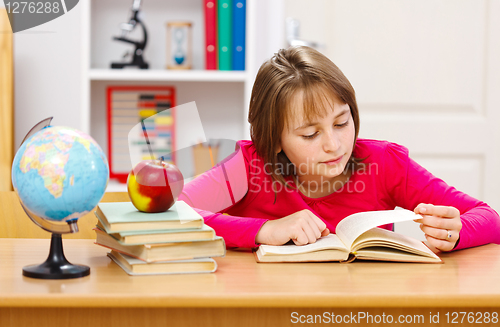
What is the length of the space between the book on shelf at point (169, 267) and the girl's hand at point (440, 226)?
0.40m

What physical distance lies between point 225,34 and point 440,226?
1.30 metres

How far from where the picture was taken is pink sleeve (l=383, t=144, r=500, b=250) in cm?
98

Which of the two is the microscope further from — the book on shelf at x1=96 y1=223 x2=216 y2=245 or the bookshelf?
the book on shelf at x1=96 y1=223 x2=216 y2=245

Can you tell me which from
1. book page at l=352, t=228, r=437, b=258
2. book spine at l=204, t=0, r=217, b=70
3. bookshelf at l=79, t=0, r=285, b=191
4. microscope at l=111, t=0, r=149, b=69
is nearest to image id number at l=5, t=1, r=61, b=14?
bookshelf at l=79, t=0, r=285, b=191

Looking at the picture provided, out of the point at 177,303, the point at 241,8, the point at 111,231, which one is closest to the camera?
the point at 177,303

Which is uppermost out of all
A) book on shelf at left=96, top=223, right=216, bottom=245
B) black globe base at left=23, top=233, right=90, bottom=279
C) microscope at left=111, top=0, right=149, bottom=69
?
microscope at left=111, top=0, right=149, bottom=69

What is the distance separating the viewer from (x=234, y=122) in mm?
2184

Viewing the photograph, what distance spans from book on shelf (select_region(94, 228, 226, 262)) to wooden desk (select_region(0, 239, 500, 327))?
0.11 ft

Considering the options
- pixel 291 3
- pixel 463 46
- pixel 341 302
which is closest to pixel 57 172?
pixel 341 302

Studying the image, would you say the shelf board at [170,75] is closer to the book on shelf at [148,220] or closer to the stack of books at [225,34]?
the stack of books at [225,34]

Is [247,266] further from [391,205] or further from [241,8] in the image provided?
[241,8]

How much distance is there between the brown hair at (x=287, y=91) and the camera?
3.51 ft

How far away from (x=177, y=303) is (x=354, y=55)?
172cm

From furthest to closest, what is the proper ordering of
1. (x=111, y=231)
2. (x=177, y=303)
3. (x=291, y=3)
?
(x=291, y=3) < (x=111, y=231) < (x=177, y=303)
